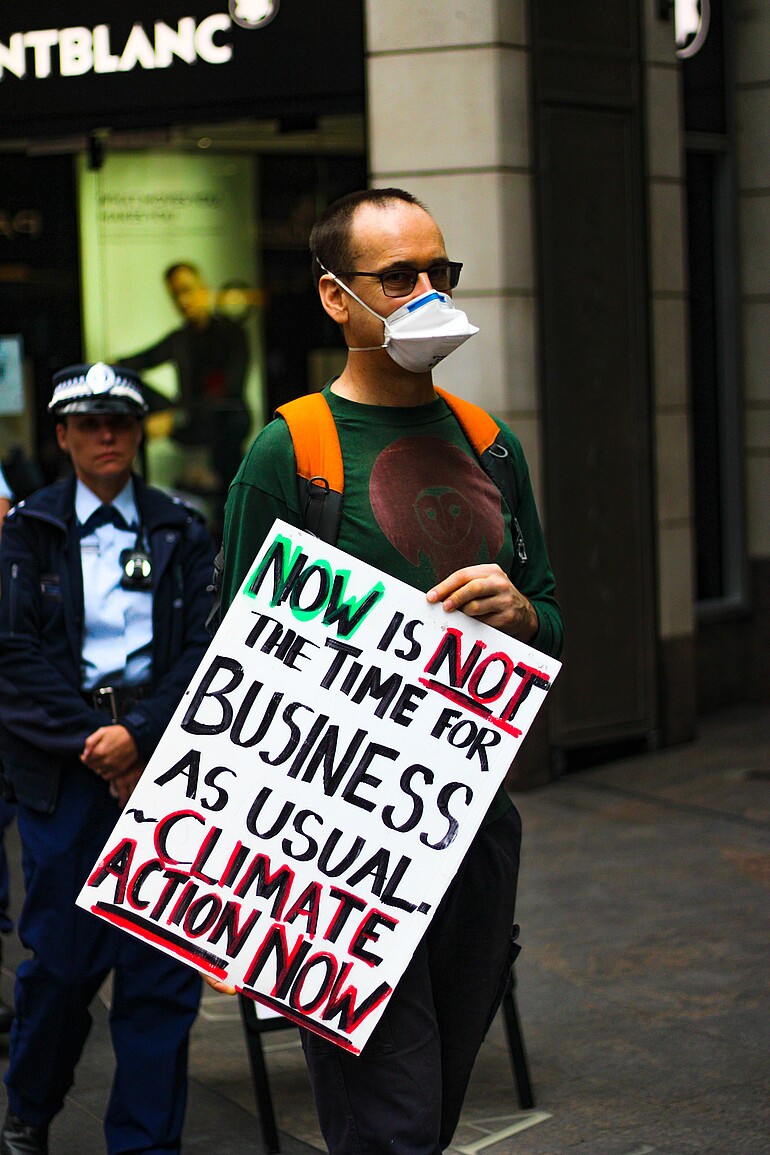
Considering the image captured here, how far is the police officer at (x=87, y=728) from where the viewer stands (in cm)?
388

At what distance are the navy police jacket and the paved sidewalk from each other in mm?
1045

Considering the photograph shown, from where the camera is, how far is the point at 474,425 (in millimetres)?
3004

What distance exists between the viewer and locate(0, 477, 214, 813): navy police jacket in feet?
12.8

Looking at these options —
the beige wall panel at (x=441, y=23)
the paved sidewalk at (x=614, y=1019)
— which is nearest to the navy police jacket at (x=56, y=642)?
the paved sidewalk at (x=614, y=1019)

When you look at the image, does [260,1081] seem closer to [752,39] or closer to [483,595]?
[483,595]

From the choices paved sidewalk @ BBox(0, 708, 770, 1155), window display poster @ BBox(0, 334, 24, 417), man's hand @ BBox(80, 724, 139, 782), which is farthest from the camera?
window display poster @ BBox(0, 334, 24, 417)

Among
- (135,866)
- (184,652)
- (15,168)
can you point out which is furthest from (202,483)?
(135,866)

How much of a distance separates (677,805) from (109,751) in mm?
4294

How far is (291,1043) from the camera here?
15.9ft

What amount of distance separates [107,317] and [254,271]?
2.88 ft

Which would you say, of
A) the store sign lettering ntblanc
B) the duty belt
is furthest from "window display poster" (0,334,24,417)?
the duty belt

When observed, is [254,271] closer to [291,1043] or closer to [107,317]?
[107,317]

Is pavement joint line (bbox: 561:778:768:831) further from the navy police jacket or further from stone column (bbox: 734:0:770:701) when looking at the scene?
the navy police jacket

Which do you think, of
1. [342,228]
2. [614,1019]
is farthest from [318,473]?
[614,1019]
